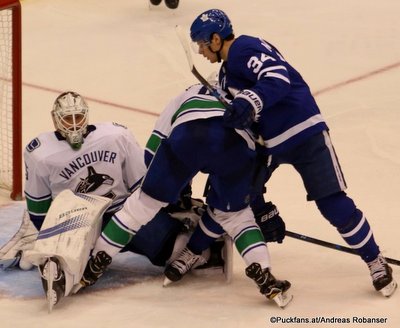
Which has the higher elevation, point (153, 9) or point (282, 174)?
point (282, 174)

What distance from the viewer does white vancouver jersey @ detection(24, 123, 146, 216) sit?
163 inches

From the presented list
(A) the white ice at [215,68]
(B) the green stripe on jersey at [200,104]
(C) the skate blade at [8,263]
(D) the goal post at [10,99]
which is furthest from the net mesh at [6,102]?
(B) the green stripe on jersey at [200,104]

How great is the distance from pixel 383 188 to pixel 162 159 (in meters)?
1.54

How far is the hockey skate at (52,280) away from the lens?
3779mm

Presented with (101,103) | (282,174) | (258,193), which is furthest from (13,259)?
(101,103)

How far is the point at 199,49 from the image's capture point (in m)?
3.88

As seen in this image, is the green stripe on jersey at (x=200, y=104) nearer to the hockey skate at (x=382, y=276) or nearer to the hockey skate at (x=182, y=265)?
the hockey skate at (x=182, y=265)

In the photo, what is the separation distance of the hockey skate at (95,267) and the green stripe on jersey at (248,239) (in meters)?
0.43

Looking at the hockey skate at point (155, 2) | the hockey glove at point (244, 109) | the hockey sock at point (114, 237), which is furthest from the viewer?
the hockey skate at point (155, 2)

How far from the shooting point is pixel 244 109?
359cm

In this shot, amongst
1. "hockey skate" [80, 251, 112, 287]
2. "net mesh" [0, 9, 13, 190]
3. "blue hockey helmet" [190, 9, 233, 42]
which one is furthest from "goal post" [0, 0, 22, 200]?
"blue hockey helmet" [190, 9, 233, 42]

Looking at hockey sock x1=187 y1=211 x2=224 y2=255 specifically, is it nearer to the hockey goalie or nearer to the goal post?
the hockey goalie

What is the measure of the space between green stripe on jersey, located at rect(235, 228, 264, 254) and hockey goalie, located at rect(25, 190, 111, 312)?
1.61ft

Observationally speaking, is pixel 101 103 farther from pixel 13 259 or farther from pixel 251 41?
pixel 251 41
